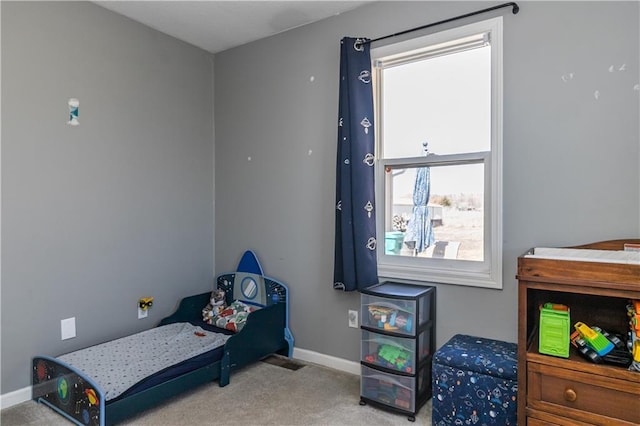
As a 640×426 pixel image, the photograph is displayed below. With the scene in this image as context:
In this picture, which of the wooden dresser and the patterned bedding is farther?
the patterned bedding

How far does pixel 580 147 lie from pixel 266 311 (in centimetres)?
208

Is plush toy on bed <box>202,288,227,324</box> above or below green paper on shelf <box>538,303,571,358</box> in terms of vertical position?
below

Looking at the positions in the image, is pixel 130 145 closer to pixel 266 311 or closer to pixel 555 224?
pixel 266 311

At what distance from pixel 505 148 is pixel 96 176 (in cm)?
250

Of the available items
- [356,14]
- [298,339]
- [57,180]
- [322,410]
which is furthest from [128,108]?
[322,410]

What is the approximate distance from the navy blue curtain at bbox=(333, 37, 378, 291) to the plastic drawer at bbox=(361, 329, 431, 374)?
347 mm

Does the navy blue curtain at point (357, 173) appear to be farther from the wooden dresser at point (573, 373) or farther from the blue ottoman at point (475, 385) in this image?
the wooden dresser at point (573, 373)

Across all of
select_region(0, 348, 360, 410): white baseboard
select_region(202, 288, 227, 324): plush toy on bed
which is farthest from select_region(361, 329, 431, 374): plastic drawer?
select_region(202, 288, 227, 324): plush toy on bed

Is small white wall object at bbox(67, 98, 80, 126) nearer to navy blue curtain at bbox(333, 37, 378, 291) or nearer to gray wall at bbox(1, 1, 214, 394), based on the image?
gray wall at bbox(1, 1, 214, 394)

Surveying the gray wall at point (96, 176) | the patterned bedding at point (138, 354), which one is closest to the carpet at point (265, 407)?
the patterned bedding at point (138, 354)

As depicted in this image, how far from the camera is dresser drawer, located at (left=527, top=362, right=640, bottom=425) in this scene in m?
1.50

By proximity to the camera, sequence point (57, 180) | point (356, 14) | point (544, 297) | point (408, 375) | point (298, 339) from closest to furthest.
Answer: point (544, 297) → point (408, 375) → point (57, 180) → point (356, 14) → point (298, 339)

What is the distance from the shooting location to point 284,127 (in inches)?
122

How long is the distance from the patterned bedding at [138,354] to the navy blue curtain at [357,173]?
101 centimetres
